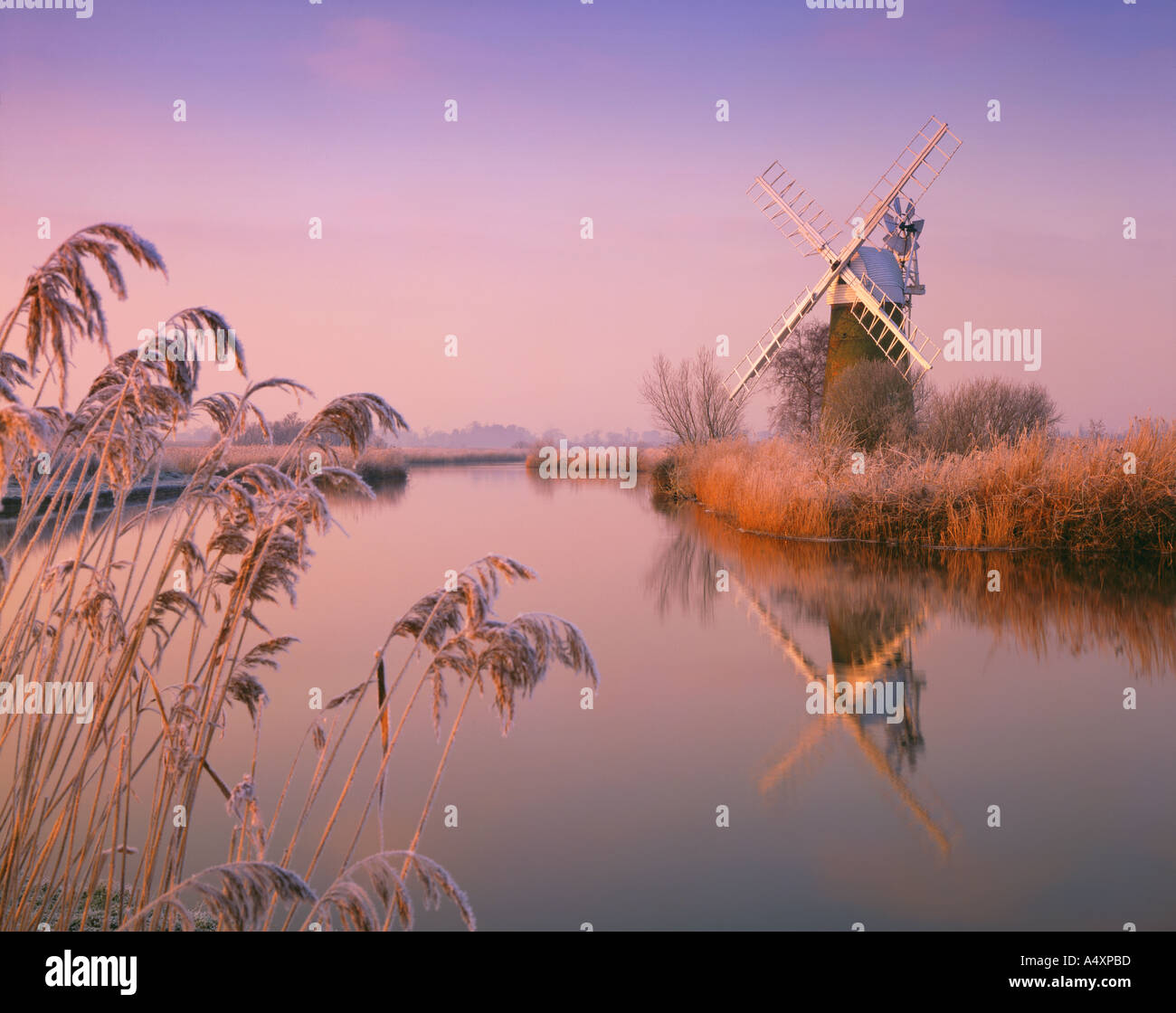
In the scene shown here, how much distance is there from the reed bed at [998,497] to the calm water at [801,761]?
1538mm

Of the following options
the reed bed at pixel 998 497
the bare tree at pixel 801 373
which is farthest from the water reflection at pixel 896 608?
the bare tree at pixel 801 373

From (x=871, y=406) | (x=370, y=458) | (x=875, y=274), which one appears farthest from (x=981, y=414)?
(x=370, y=458)

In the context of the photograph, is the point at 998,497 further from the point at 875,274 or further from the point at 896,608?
the point at 875,274

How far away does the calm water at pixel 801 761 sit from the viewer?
358cm

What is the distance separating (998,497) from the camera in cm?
1231

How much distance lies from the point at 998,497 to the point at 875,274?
11.0m

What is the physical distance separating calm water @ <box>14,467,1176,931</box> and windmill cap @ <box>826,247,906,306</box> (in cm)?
1257

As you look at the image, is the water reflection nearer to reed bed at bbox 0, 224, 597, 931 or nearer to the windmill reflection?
the windmill reflection

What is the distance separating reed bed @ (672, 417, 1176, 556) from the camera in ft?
38.1

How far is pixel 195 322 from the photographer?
6.67 feet

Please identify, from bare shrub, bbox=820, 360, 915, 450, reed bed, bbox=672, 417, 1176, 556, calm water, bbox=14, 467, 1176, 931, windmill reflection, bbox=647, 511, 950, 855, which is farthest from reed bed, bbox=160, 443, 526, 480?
bare shrub, bbox=820, 360, 915, 450
